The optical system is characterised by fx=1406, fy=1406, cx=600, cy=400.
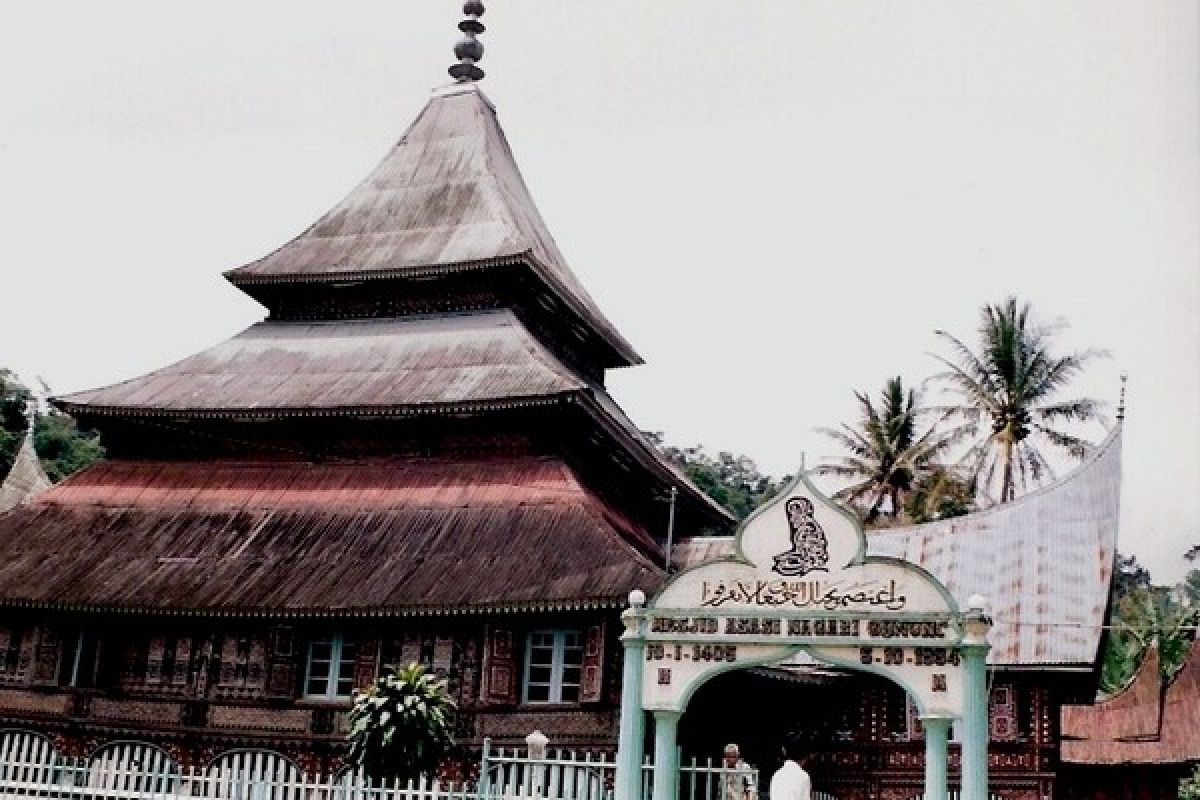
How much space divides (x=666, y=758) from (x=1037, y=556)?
1296 centimetres

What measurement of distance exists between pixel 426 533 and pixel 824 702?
7.32 m

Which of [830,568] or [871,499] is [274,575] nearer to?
[830,568]

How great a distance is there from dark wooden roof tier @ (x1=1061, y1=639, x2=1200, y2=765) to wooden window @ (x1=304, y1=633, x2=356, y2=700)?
13414 millimetres

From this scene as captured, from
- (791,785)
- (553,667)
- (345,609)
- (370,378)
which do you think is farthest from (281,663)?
(791,785)

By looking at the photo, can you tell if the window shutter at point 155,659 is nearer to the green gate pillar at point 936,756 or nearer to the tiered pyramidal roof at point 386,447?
the tiered pyramidal roof at point 386,447

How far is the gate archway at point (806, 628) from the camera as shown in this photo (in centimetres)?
1355

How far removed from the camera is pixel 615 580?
19.5 meters

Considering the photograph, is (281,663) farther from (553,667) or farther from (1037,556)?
(1037,556)

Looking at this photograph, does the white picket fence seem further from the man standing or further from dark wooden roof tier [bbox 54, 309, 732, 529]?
dark wooden roof tier [bbox 54, 309, 732, 529]

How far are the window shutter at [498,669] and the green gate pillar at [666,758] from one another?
6487 mm

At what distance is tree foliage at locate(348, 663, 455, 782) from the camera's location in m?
16.5

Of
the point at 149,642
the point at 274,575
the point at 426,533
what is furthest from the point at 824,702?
the point at 149,642

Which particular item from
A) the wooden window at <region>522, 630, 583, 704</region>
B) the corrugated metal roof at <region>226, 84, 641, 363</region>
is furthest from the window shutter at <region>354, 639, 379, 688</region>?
the corrugated metal roof at <region>226, 84, 641, 363</region>

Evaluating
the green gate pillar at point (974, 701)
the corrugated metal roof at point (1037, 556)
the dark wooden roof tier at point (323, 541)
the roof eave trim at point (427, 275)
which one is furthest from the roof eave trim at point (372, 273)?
the green gate pillar at point (974, 701)
